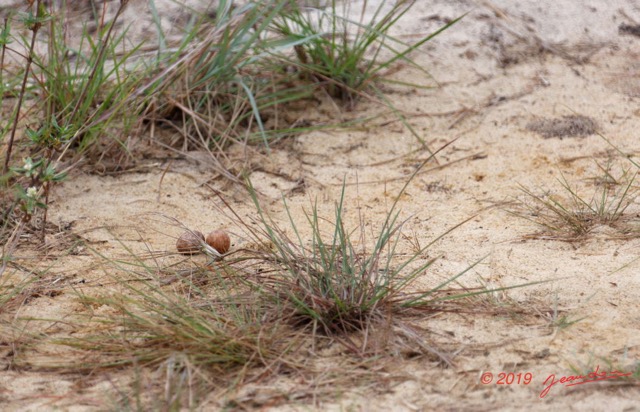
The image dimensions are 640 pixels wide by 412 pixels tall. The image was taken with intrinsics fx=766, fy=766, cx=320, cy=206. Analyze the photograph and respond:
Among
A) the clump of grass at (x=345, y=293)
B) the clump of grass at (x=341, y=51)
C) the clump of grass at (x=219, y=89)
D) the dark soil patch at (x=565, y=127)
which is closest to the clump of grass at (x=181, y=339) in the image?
the clump of grass at (x=345, y=293)

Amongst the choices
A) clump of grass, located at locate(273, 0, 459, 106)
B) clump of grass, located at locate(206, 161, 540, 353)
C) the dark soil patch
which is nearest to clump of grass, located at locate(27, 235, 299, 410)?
clump of grass, located at locate(206, 161, 540, 353)

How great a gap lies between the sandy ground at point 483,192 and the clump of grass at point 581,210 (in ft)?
0.10

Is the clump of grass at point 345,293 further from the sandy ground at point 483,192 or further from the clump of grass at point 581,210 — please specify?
the clump of grass at point 581,210

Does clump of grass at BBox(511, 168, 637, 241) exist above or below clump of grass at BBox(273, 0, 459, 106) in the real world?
below

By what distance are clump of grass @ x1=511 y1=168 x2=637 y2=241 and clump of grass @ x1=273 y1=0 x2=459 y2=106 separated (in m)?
0.80

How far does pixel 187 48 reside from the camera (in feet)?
9.23

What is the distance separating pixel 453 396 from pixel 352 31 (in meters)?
2.08

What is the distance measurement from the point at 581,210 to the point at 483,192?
0.37 m

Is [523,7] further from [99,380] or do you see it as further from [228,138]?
[99,380]

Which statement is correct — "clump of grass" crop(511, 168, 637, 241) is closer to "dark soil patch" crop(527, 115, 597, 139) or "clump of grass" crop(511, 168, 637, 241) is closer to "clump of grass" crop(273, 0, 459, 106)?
"dark soil patch" crop(527, 115, 597, 139)

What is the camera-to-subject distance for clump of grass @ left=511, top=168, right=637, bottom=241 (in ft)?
6.88

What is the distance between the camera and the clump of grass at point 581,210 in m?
2.10

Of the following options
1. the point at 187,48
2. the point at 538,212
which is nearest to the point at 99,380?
the point at 538,212

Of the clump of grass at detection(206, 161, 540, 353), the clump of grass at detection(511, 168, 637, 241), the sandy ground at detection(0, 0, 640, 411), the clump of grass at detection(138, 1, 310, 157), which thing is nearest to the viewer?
the sandy ground at detection(0, 0, 640, 411)
